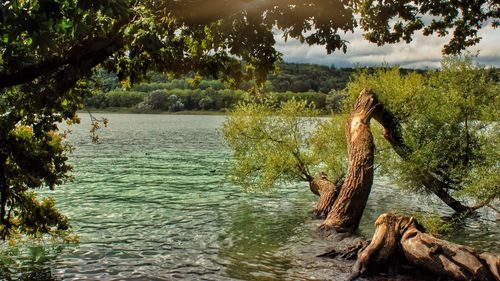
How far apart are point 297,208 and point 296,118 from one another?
7473 millimetres

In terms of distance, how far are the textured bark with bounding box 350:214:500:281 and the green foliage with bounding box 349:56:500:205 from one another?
10.8 metres

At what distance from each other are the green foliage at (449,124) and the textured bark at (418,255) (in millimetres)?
10829

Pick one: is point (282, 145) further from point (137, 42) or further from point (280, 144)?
point (137, 42)

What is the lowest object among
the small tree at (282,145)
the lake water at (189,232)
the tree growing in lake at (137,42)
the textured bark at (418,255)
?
the lake water at (189,232)

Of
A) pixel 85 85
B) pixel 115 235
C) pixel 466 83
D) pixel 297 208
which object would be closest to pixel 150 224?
pixel 115 235

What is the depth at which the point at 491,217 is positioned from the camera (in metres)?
33.1

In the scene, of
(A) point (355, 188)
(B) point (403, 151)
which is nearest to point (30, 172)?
(A) point (355, 188)

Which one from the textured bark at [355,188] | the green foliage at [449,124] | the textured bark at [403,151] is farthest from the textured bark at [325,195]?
the textured bark at [403,151]

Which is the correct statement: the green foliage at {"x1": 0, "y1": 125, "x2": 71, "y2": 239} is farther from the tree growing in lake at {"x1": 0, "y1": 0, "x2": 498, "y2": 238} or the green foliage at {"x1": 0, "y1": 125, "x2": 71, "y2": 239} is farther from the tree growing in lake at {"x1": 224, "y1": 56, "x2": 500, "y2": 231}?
the tree growing in lake at {"x1": 224, "y1": 56, "x2": 500, "y2": 231}

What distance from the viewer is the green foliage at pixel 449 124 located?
3050cm

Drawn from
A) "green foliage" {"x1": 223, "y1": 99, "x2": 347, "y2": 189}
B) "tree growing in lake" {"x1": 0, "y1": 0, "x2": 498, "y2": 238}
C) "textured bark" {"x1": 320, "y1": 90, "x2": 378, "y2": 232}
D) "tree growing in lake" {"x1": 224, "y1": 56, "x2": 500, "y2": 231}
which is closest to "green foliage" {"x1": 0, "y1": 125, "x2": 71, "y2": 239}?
"tree growing in lake" {"x1": 0, "y1": 0, "x2": 498, "y2": 238}

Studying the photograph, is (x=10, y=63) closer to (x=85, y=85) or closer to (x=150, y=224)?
(x=85, y=85)

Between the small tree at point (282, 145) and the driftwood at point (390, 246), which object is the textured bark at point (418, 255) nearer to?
the driftwood at point (390, 246)

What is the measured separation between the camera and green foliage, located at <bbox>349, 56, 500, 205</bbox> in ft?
100
